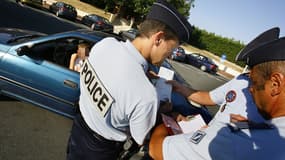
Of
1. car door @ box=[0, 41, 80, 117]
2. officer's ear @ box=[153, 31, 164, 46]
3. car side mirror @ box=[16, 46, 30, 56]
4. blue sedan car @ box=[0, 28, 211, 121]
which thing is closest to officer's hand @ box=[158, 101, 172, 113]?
officer's ear @ box=[153, 31, 164, 46]

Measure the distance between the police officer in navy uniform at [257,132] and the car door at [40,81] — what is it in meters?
2.42

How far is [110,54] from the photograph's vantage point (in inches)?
61.1

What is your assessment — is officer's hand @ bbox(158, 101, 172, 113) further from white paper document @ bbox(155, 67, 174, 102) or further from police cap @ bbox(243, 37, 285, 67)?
police cap @ bbox(243, 37, 285, 67)

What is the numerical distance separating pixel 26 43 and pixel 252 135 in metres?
3.39

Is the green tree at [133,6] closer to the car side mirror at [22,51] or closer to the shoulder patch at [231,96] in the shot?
the car side mirror at [22,51]

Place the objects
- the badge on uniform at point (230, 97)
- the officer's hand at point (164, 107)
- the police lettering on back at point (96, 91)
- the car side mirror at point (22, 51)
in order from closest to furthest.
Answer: the police lettering on back at point (96, 91)
the officer's hand at point (164, 107)
the badge on uniform at point (230, 97)
the car side mirror at point (22, 51)

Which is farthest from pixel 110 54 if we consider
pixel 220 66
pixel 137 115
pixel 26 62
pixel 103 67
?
pixel 220 66

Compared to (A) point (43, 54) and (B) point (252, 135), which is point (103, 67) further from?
(A) point (43, 54)

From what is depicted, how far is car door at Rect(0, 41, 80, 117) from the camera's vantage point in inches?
139

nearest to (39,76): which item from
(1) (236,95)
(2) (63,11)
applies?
(1) (236,95)

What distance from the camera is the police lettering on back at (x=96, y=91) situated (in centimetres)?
153

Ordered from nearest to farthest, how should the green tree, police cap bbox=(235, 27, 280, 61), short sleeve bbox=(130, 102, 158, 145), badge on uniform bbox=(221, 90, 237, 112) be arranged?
short sleeve bbox=(130, 102, 158, 145), police cap bbox=(235, 27, 280, 61), badge on uniform bbox=(221, 90, 237, 112), the green tree

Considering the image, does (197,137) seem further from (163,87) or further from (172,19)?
(163,87)

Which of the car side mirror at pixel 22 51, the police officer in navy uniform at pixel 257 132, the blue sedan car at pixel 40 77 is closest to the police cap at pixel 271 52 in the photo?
the police officer in navy uniform at pixel 257 132
